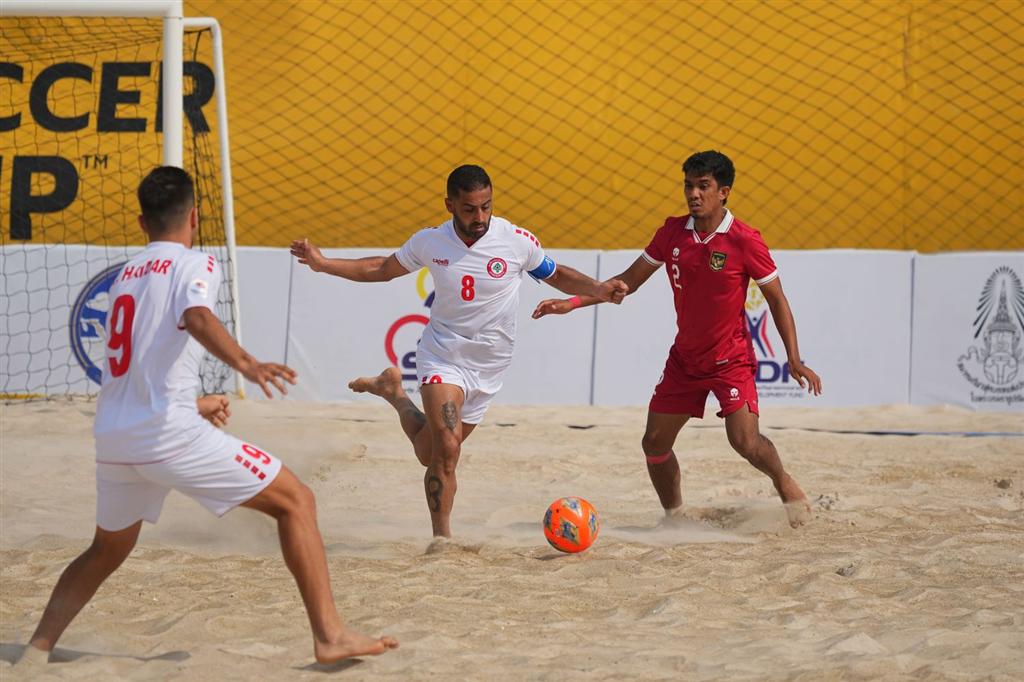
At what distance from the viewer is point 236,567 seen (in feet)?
17.4

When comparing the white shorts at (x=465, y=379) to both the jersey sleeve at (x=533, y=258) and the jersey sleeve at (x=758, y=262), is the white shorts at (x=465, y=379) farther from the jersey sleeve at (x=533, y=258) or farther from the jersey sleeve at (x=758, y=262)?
the jersey sleeve at (x=758, y=262)

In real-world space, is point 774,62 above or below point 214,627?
above

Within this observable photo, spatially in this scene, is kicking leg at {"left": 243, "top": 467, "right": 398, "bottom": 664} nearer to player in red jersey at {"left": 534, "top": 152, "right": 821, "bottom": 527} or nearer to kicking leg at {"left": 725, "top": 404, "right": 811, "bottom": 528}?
player in red jersey at {"left": 534, "top": 152, "right": 821, "bottom": 527}

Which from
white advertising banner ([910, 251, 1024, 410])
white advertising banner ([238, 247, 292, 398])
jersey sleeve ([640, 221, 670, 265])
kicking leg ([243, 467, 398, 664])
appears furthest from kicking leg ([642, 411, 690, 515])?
white advertising banner ([238, 247, 292, 398])

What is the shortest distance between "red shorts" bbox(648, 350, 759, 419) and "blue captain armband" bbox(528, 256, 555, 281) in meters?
0.80

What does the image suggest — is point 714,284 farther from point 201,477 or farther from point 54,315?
point 54,315

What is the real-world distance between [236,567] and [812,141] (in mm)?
9540

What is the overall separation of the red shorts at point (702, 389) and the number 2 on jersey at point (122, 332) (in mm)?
3220

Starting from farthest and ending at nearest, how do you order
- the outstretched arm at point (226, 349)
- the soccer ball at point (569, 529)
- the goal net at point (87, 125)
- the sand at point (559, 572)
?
the goal net at point (87, 125)
the soccer ball at point (569, 529)
the sand at point (559, 572)
the outstretched arm at point (226, 349)

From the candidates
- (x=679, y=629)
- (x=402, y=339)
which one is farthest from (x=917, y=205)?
(x=679, y=629)

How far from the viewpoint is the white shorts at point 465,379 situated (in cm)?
586

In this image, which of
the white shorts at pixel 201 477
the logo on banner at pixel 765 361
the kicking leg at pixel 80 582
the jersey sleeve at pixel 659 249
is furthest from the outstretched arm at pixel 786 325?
the logo on banner at pixel 765 361

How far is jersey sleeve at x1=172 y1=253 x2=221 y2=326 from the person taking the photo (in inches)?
143

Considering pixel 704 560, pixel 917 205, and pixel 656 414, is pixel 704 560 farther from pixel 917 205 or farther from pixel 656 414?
pixel 917 205
